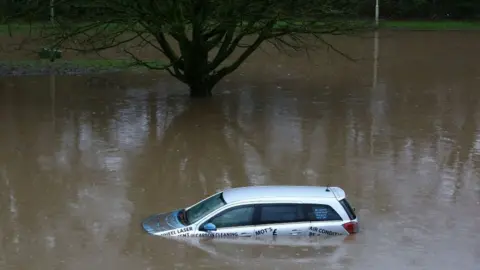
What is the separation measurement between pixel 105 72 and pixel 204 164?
1663 centimetres

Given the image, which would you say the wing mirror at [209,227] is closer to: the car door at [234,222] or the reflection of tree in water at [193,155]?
the car door at [234,222]

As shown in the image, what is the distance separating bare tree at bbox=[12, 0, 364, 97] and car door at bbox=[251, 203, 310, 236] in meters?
12.3

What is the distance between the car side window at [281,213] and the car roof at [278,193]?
0.17 m

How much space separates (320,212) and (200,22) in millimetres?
13453

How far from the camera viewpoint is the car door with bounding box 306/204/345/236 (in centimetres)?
1169

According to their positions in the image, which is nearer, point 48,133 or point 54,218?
point 54,218

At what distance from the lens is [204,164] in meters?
18.1

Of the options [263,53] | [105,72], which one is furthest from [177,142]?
[263,53]

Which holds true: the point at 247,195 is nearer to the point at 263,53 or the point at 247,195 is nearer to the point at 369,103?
the point at 369,103

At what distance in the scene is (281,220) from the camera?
11.7m

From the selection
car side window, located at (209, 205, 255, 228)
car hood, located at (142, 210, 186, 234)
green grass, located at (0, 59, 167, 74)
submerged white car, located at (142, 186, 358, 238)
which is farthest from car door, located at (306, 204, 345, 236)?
green grass, located at (0, 59, 167, 74)

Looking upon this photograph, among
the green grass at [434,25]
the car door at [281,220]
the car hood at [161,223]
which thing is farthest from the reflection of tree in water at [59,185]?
the green grass at [434,25]

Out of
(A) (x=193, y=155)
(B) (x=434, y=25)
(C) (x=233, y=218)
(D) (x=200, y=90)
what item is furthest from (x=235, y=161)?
(B) (x=434, y=25)

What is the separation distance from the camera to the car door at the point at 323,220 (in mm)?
11688
